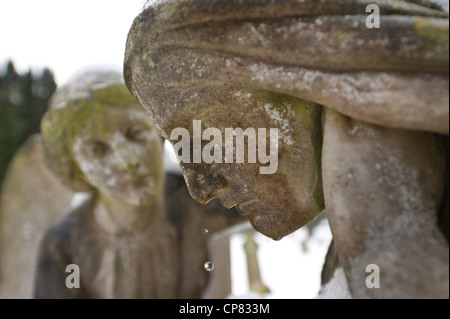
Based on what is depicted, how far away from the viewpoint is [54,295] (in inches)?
101

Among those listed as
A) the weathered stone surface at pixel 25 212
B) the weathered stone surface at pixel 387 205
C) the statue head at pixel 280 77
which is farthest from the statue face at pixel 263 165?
the weathered stone surface at pixel 25 212

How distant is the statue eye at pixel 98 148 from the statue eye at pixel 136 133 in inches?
3.9

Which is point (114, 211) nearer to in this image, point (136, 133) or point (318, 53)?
point (136, 133)

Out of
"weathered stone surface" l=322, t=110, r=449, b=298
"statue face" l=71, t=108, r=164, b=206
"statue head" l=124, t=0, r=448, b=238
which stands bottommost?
"weathered stone surface" l=322, t=110, r=449, b=298

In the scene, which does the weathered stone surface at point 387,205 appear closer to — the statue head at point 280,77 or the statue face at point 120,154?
the statue head at point 280,77

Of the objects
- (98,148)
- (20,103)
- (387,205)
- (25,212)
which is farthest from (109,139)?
(20,103)

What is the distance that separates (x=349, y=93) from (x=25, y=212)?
13.7 feet

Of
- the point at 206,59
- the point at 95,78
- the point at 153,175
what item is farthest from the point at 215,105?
the point at 95,78

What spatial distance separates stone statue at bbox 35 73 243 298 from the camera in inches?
88.4

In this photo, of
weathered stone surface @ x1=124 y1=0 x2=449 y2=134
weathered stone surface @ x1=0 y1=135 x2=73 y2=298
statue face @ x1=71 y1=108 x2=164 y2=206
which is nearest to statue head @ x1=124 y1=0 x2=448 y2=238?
weathered stone surface @ x1=124 y1=0 x2=449 y2=134

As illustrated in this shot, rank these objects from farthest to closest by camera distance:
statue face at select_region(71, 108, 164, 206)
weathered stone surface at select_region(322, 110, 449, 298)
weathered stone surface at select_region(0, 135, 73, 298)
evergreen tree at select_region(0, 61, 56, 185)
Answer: evergreen tree at select_region(0, 61, 56, 185)
weathered stone surface at select_region(0, 135, 73, 298)
statue face at select_region(71, 108, 164, 206)
weathered stone surface at select_region(322, 110, 449, 298)

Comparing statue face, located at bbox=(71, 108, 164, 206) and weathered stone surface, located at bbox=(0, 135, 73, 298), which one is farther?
weathered stone surface, located at bbox=(0, 135, 73, 298)

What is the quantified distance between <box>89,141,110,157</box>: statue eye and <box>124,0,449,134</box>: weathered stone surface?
1.31m

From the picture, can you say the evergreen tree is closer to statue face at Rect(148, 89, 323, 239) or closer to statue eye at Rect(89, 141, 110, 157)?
statue eye at Rect(89, 141, 110, 157)
